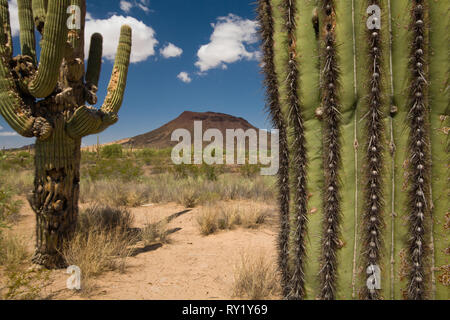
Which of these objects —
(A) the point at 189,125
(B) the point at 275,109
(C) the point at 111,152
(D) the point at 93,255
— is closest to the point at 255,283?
(B) the point at 275,109

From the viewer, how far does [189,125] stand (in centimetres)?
9838

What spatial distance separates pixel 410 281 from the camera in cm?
190

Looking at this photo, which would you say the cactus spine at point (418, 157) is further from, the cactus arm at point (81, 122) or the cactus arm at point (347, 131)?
the cactus arm at point (81, 122)

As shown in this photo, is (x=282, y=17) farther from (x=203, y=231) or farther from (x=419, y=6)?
(x=203, y=231)

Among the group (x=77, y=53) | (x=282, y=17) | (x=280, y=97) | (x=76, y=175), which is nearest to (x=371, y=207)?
(x=280, y=97)

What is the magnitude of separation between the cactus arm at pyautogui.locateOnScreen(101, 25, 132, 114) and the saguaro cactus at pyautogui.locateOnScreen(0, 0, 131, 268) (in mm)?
484

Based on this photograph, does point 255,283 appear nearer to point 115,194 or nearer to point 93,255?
point 93,255

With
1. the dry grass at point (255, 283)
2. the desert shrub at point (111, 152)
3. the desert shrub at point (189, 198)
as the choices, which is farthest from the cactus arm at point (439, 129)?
the desert shrub at point (111, 152)

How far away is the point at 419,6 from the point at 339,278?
1.90m

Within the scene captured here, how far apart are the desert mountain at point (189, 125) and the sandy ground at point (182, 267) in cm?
7291

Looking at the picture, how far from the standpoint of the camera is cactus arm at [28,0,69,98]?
370 centimetres

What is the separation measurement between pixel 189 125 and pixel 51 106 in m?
95.5

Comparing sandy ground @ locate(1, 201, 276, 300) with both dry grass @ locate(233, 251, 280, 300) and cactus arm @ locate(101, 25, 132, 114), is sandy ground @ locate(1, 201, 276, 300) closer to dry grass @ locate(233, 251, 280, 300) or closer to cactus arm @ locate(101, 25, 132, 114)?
dry grass @ locate(233, 251, 280, 300)

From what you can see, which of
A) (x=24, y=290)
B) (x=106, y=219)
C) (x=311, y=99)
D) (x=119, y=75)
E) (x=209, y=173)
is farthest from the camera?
(x=209, y=173)
